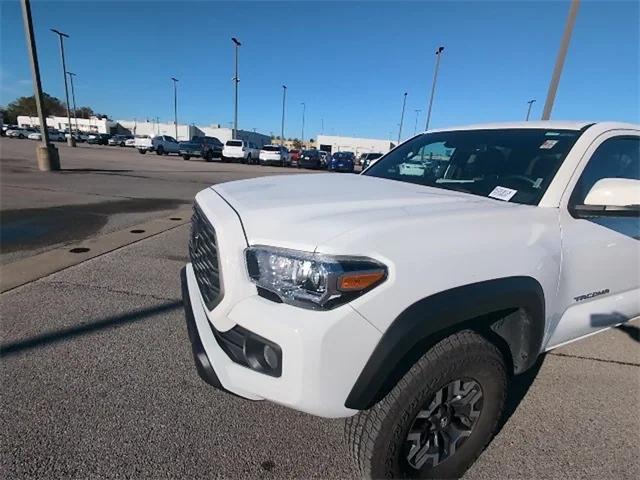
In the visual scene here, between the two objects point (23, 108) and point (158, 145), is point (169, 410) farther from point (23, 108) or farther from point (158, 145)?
point (23, 108)

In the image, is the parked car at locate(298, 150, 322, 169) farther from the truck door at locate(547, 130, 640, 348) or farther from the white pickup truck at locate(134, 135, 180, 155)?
the truck door at locate(547, 130, 640, 348)

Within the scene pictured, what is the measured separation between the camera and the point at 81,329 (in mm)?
3221

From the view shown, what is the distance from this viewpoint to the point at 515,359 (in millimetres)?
2189

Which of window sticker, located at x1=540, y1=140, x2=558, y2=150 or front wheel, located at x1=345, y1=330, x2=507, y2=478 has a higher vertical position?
window sticker, located at x1=540, y1=140, x2=558, y2=150

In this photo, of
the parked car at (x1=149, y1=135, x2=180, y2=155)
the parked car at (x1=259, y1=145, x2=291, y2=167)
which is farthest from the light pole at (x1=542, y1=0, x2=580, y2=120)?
the parked car at (x1=149, y1=135, x2=180, y2=155)

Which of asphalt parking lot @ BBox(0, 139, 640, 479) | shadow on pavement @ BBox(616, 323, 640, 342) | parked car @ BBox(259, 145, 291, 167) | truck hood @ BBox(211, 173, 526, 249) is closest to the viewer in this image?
truck hood @ BBox(211, 173, 526, 249)

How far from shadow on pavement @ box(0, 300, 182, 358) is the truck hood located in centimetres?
157

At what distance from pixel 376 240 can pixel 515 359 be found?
1.23m

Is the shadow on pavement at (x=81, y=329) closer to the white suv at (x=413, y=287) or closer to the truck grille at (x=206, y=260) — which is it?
the white suv at (x=413, y=287)

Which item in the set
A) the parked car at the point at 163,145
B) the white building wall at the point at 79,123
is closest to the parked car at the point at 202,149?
the parked car at the point at 163,145

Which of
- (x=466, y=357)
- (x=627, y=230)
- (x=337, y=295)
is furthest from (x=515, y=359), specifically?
(x=337, y=295)

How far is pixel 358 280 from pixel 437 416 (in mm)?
889

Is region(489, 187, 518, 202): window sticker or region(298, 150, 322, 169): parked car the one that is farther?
region(298, 150, 322, 169): parked car

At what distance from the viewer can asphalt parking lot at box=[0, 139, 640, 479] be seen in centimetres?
204
